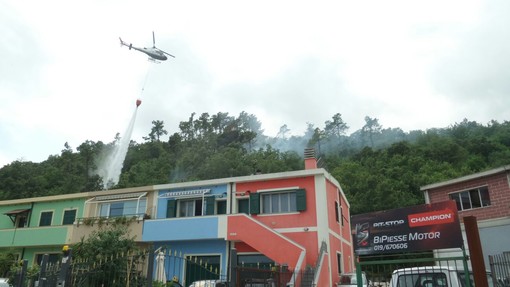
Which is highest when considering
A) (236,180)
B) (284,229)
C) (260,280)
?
(236,180)

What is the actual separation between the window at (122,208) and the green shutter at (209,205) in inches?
169

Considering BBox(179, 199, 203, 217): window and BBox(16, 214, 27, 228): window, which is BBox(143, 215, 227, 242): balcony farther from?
BBox(16, 214, 27, 228): window

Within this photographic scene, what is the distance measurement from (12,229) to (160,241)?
11.4 meters

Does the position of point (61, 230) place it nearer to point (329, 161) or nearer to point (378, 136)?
point (329, 161)

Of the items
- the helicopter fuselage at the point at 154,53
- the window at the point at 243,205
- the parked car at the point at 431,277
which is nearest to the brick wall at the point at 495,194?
the window at the point at 243,205

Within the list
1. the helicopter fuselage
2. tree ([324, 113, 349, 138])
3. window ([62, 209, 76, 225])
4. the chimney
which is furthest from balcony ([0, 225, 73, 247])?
tree ([324, 113, 349, 138])

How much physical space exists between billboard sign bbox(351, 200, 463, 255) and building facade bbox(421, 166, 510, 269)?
6832mm

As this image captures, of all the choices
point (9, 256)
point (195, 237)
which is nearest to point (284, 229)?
point (195, 237)

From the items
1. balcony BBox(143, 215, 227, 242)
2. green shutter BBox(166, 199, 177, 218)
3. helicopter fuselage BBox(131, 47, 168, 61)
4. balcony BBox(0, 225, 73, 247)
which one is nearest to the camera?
balcony BBox(143, 215, 227, 242)

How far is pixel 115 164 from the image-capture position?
6094 cm

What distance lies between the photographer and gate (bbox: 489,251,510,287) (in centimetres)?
910

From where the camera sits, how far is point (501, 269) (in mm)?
9453

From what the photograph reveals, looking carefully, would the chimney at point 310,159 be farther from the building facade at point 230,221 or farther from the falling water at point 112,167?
the falling water at point 112,167

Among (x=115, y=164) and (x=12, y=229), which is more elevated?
(x=115, y=164)
